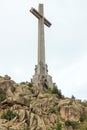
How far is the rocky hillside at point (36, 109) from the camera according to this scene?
201 feet

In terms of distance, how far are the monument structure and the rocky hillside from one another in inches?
182

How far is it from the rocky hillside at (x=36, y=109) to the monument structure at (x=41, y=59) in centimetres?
461

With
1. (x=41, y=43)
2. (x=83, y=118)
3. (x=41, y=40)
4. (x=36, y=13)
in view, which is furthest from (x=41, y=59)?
(x=83, y=118)

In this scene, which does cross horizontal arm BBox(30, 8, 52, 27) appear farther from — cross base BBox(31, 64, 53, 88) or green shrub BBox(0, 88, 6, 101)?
green shrub BBox(0, 88, 6, 101)

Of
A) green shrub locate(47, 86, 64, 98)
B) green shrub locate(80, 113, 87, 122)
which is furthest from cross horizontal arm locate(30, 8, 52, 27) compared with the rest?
green shrub locate(80, 113, 87, 122)

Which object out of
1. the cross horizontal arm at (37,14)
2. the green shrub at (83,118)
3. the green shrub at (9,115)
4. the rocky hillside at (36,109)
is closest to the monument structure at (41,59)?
the cross horizontal arm at (37,14)

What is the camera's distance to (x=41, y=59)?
259 feet

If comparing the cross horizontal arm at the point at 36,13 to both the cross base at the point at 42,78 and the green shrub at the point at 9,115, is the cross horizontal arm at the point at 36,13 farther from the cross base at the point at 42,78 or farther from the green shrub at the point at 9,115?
the green shrub at the point at 9,115

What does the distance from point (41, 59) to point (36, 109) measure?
1540 cm

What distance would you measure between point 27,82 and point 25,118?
45.1ft

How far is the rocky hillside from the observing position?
61219 mm

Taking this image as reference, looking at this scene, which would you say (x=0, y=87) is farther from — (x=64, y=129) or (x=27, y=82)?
(x=64, y=129)

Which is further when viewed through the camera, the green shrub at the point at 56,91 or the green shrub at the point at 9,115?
the green shrub at the point at 56,91

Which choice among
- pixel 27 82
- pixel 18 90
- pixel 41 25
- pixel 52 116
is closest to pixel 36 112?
pixel 52 116
